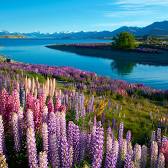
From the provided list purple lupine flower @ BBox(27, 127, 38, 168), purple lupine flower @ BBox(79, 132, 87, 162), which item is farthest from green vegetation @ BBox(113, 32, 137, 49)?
purple lupine flower @ BBox(27, 127, 38, 168)

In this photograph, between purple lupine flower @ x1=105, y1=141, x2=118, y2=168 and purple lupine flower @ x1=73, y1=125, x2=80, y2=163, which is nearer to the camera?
purple lupine flower @ x1=105, y1=141, x2=118, y2=168

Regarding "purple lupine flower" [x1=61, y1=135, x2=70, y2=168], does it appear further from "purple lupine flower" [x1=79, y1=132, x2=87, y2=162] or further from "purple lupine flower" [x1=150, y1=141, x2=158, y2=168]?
"purple lupine flower" [x1=150, y1=141, x2=158, y2=168]

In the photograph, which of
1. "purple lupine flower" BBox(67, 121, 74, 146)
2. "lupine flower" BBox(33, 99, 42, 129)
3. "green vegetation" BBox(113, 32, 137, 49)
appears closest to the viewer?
"purple lupine flower" BBox(67, 121, 74, 146)

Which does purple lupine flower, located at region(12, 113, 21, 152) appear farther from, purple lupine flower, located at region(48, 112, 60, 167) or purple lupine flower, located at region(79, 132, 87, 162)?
purple lupine flower, located at region(79, 132, 87, 162)

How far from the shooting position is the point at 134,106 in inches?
846

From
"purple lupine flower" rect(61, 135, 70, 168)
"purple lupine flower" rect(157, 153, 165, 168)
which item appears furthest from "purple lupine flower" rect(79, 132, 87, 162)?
"purple lupine flower" rect(157, 153, 165, 168)

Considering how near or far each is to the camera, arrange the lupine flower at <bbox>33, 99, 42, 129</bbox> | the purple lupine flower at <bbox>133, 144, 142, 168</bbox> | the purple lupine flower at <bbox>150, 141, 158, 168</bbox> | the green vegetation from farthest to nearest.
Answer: the green vegetation → the lupine flower at <bbox>33, 99, 42, 129</bbox> → the purple lupine flower at <bbox>150, 141, 158, 168</bbox> → the purple lupine flower at <bbox>133, 144, 142, 168</bbox>

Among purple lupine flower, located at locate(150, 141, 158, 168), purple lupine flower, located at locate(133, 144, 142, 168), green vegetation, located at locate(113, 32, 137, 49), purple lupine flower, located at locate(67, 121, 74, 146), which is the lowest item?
green vegetation, located at locate(113, 32, 137, 49)

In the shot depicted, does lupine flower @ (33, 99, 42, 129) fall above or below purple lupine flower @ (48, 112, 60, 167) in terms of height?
above

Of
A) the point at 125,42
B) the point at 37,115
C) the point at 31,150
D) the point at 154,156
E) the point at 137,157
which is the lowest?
the point at 125,42

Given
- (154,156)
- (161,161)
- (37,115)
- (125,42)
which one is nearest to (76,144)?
(37,115)

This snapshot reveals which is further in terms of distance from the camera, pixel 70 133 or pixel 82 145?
pixel 82 145

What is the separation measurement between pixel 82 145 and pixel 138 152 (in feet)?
3.52

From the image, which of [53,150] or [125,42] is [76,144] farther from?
[125,42]
